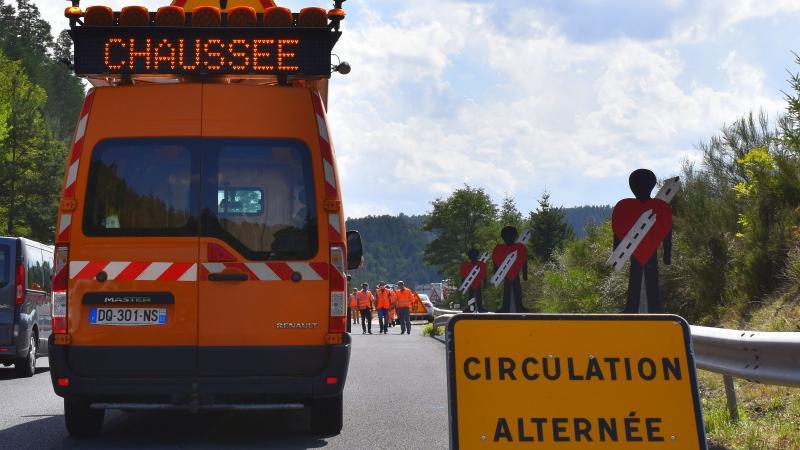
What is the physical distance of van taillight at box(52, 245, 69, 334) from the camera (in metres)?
8.19

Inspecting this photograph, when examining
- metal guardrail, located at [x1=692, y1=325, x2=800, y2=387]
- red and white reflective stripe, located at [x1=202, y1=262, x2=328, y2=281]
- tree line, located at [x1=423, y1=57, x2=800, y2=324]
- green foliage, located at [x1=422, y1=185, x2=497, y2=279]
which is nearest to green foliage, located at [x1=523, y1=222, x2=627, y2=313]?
tree line, located at [x1=423, y1=57, x2=800, y2=324]

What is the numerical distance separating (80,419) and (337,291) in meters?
2.19

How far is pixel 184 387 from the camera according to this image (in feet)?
26.8

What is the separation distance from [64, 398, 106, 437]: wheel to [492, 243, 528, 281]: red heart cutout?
984 centimetres

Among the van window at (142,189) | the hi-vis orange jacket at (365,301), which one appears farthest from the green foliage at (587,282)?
the van window at (142,189)

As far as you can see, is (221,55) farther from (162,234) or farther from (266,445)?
(266,445)

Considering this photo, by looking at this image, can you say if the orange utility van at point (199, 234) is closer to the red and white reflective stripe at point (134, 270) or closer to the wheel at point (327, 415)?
the red and white reflective stripe at point (134, 270)

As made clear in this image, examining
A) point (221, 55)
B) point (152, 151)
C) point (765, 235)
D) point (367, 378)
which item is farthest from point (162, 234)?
point (765, 235)

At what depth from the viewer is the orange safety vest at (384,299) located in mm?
38656

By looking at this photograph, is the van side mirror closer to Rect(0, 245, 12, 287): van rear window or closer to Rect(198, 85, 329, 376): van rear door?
Rect(198, 85, 329, 376): van rear door

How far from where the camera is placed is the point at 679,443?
203 inches

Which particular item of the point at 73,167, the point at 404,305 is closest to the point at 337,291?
the point at 73,167

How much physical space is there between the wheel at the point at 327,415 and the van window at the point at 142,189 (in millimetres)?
1657

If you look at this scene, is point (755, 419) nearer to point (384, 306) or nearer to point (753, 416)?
point (753, 416)
